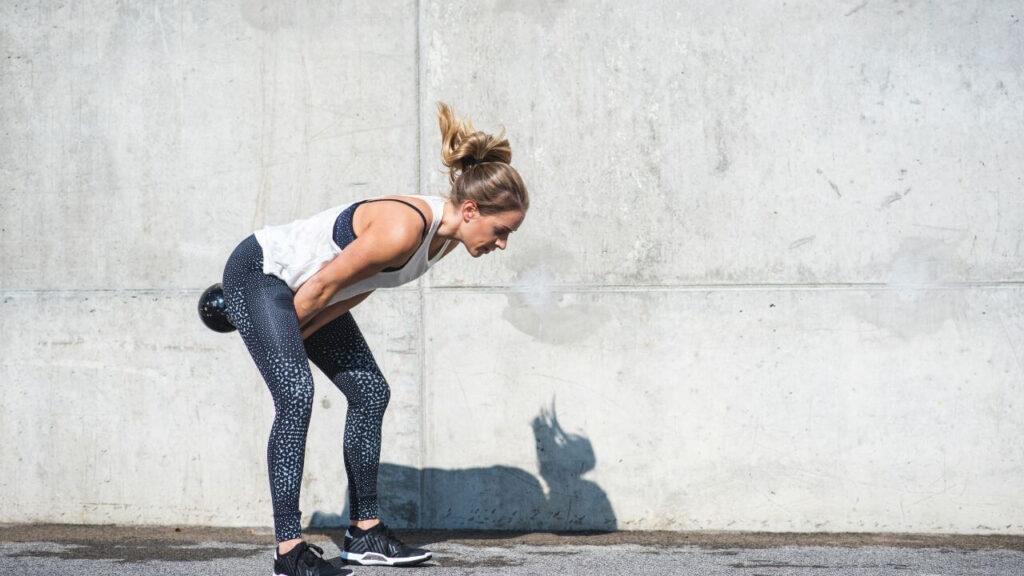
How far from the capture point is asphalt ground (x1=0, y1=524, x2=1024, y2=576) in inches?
141

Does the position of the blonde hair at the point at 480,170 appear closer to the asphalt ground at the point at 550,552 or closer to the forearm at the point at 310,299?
the forearm at the point at 310,299

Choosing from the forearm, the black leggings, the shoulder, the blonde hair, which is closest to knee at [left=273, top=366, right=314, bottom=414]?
the black leggings

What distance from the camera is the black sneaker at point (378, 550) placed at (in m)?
3.55

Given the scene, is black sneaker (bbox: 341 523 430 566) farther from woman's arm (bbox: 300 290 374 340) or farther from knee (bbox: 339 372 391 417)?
woman's arm (bbox: 300 290 374 340)

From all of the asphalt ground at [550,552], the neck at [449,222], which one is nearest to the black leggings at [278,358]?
the asphalt ground at [550,552]

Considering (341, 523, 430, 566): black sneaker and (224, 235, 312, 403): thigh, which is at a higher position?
(224, 235, 312, 403): thigh

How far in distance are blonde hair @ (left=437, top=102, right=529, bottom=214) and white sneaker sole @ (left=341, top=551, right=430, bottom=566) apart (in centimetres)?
122

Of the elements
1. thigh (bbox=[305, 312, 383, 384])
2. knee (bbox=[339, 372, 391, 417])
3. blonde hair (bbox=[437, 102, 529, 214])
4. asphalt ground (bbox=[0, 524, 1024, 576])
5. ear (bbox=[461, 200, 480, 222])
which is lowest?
asphalt ground (bbox=[0, 524, 1024, 576])

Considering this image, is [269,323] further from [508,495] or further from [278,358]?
[508,495]

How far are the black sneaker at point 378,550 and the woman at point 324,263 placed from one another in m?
0.03

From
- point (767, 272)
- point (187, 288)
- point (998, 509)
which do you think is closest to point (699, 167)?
point (767, 272)

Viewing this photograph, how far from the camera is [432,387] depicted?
4.50 metres

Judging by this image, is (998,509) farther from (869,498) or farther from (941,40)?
(941,40)

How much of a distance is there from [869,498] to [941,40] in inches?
76.7
